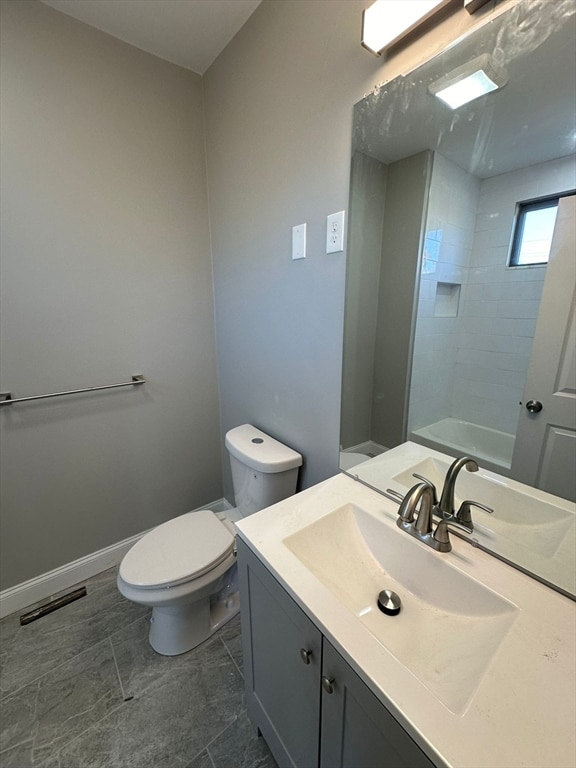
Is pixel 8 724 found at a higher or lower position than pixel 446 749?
lower

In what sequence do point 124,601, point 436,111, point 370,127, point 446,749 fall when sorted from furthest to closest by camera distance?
point 124,601 → point 370,127 → point 436,111 → point 446,749

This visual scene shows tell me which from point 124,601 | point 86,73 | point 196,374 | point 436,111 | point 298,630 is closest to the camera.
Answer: point 298,630

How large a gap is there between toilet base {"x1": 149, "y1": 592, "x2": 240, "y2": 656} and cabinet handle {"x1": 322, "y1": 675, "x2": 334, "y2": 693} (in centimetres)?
83

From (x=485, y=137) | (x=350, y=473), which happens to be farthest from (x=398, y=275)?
(x=350, y=473)

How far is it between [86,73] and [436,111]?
1.43 metres

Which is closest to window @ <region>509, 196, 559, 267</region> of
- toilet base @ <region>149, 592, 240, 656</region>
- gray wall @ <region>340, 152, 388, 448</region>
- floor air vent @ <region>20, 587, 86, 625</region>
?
gray wall @ <region>340, 152, 388, 448</region>

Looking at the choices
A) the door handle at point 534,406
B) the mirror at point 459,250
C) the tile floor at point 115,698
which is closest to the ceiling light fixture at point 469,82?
the mirror at point 459,250

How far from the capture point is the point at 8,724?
1085 mm

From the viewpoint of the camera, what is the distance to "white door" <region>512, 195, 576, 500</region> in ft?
2.16

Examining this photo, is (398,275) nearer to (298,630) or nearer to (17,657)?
(298,630)

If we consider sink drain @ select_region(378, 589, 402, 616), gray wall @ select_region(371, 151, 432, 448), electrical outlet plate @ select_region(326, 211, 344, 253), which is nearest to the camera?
sink drain @ select_region(378, 589, 402, 616)

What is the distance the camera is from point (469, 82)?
756 mm

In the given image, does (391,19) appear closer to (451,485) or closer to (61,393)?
(451,485)

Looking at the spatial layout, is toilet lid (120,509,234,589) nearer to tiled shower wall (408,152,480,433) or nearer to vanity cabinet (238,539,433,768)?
vanity cabinet (238,539,433,768)
